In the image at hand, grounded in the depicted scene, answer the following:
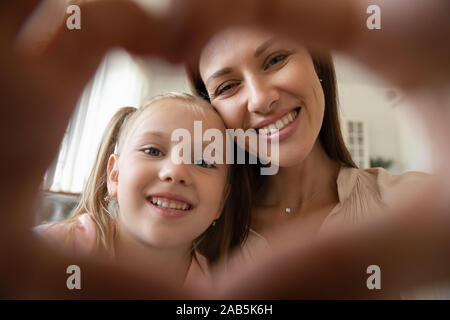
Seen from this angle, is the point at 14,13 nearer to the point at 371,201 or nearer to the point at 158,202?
the point at 158,202

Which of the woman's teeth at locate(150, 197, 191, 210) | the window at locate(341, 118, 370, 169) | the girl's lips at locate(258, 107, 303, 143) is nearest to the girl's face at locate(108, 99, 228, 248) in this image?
the woman's teeth at locate(150, 197, 191, 210)

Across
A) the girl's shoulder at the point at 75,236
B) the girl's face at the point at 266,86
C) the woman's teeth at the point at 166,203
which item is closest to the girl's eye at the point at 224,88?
the girl's face at the point at 266,86

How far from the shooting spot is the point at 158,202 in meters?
0.60

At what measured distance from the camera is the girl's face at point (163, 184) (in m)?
0.59

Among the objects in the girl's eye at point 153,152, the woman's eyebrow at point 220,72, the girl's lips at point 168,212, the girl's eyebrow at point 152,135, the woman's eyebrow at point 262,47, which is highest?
the woman's eyebrow at point 262,47

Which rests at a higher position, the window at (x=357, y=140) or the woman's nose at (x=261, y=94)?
the woman's nose at (x=261, y=94)

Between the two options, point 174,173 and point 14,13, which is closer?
point 174,173

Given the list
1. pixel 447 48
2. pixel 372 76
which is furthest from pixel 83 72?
pixel 447 48

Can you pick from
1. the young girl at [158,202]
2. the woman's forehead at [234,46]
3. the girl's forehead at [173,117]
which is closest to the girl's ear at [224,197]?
the young girl at [158,202]

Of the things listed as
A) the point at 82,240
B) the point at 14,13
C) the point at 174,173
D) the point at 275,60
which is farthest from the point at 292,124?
the point at 14,13

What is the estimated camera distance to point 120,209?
627mm

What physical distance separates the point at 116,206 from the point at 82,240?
3.5 inches

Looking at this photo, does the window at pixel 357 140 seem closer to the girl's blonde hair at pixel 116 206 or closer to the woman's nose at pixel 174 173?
the girl's blonde hair at pixel 116 206

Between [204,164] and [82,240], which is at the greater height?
[204,164]
